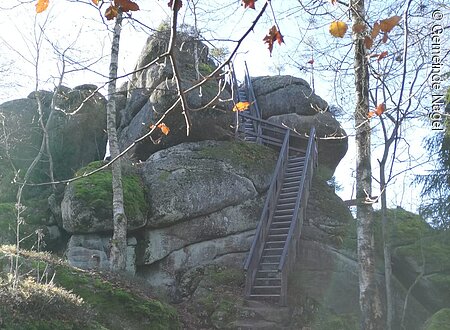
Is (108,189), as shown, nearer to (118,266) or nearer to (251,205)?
(118,266)

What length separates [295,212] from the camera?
1107cm

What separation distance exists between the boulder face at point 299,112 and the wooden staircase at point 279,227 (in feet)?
6.03

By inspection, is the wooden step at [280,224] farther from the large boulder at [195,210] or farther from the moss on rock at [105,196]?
the moss on rock at [105,196]

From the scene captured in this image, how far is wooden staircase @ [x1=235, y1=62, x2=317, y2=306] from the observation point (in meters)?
10.0

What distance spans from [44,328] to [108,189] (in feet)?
23.2

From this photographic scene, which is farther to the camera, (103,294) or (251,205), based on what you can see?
(251,205)

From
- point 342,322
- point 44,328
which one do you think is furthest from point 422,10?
point 342,322

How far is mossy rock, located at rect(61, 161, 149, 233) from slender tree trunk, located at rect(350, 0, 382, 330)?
5.66 meters

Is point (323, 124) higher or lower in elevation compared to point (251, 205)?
higher

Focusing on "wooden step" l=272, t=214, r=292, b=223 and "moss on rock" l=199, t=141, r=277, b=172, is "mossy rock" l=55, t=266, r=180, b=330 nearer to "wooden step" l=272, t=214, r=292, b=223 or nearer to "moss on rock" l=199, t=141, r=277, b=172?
"wooden step" l=272, t=214, r=292, b=223

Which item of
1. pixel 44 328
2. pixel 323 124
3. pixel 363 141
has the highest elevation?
pixel 323 124

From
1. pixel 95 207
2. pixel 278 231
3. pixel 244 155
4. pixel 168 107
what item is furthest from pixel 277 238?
pixel 168 107

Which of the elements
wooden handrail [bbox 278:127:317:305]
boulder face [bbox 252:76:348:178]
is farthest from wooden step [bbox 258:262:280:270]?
boulder face [bbox 252:76:348:178]

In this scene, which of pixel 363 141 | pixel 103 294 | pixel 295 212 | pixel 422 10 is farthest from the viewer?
pixel 295 212
